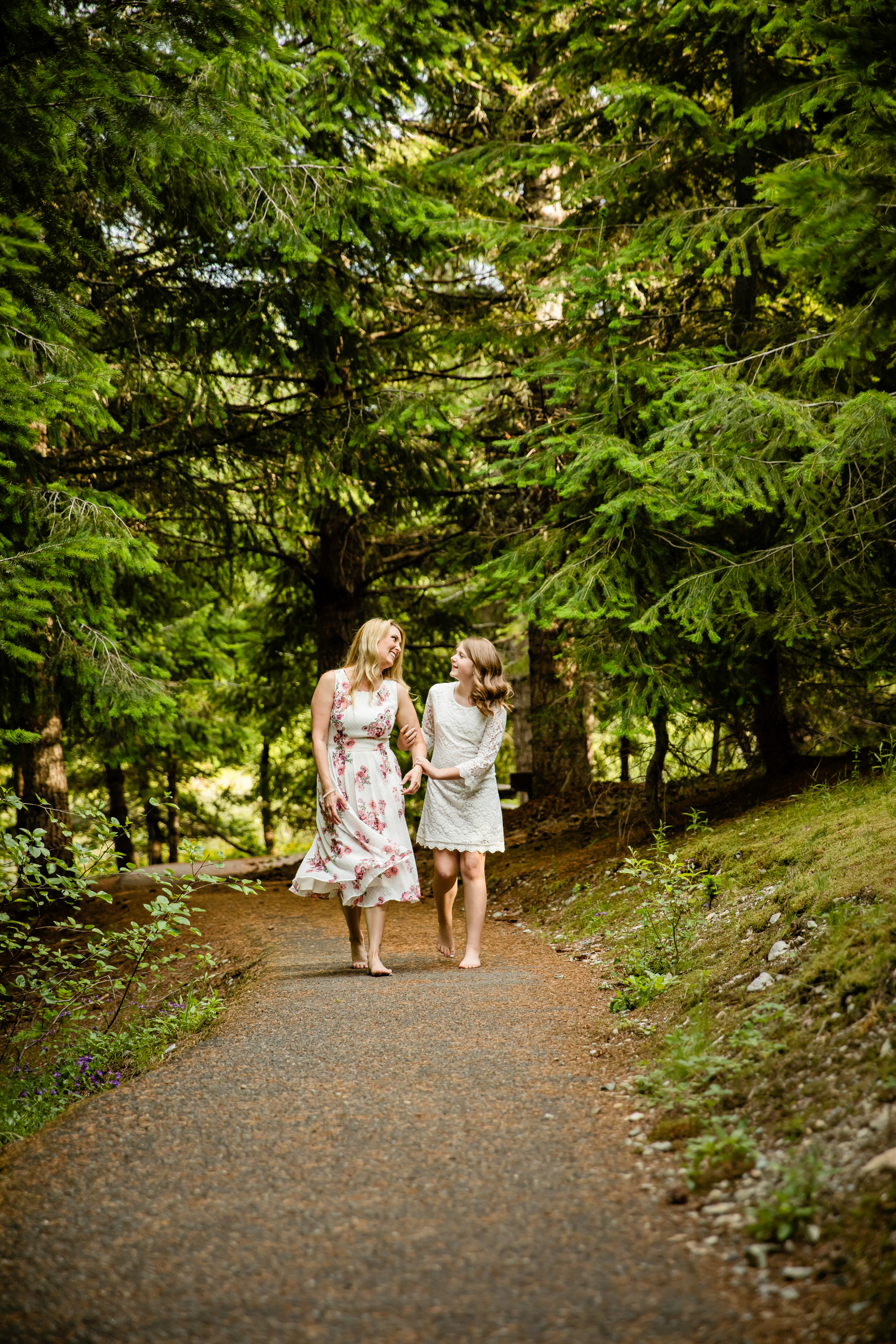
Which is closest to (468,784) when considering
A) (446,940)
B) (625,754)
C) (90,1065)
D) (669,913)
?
(446,940)

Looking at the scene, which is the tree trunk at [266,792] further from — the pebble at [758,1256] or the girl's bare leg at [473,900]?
the pebble at [758,1256]

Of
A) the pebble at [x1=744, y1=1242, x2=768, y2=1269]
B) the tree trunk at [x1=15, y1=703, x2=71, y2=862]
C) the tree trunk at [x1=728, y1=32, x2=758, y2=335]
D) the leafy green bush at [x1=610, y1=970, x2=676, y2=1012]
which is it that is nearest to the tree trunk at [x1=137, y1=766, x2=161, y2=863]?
the tree trunk at [x1=15, y1=703, x2=71, y2=862]

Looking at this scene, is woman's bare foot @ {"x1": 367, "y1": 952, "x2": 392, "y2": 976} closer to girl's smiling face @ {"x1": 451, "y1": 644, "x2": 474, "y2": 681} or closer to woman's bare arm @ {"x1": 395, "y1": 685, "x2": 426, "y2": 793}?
woman's bare arm @ {"x1": 395, "y1": 685, "x2": 426, "y2": 793}

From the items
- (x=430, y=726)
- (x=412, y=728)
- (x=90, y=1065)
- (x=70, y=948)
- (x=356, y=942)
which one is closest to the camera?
(x=90, y=1065)

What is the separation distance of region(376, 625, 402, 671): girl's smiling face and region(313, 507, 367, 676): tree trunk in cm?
596

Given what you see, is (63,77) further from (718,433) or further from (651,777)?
(651,777)

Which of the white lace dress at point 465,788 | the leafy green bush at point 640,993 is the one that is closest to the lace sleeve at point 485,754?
the white lace dress at point 465,788

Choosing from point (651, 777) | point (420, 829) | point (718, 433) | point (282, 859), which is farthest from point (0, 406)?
point (282, 859)

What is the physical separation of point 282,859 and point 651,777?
264 inches

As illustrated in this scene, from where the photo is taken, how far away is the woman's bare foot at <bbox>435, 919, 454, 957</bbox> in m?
6.71

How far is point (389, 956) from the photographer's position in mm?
7066

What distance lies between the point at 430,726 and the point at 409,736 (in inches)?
15.2

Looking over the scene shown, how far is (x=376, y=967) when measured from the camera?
242 inches

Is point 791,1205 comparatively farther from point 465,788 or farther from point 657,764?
point 657,764
